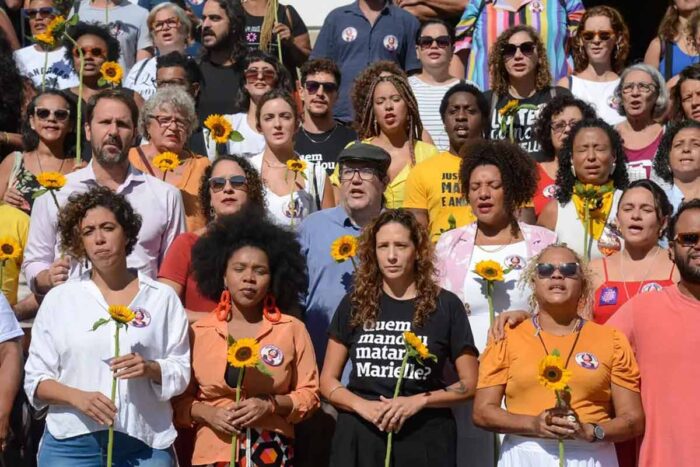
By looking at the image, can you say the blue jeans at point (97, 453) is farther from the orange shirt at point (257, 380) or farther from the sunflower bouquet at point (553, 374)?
the sunflower bouquet at point (553, 374)

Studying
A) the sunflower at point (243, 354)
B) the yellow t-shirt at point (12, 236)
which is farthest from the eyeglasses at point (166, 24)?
the sunflower at point (243, 354)

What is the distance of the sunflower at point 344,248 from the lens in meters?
8.13

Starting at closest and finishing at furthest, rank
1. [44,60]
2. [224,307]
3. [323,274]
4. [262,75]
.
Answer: [224,307] < [323,274] < [262,75] < [44,60]

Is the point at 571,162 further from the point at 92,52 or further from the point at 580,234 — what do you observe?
the point at 92,52

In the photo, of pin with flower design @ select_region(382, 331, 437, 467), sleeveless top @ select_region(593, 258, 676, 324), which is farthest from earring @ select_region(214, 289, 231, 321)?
sleeveless top @ select_region(593, 258, 676, 324)

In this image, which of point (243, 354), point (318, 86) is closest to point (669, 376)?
point (243, 354)

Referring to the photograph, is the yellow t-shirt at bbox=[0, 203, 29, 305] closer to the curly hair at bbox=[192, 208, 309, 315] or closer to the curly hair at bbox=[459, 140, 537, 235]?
the curly hair at bbox=[192, 208, 309, 315]

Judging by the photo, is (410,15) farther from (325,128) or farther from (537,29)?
(325,128)

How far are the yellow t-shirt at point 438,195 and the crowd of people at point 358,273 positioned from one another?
0.05 ft

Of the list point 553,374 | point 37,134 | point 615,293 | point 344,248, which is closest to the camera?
point 553,374

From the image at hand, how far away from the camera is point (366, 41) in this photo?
1192 centimetres

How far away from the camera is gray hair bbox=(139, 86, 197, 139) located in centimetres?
995

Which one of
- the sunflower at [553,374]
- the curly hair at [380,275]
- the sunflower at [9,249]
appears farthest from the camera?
the sunflower at [9,249]

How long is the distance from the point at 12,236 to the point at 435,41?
3.70 meters
